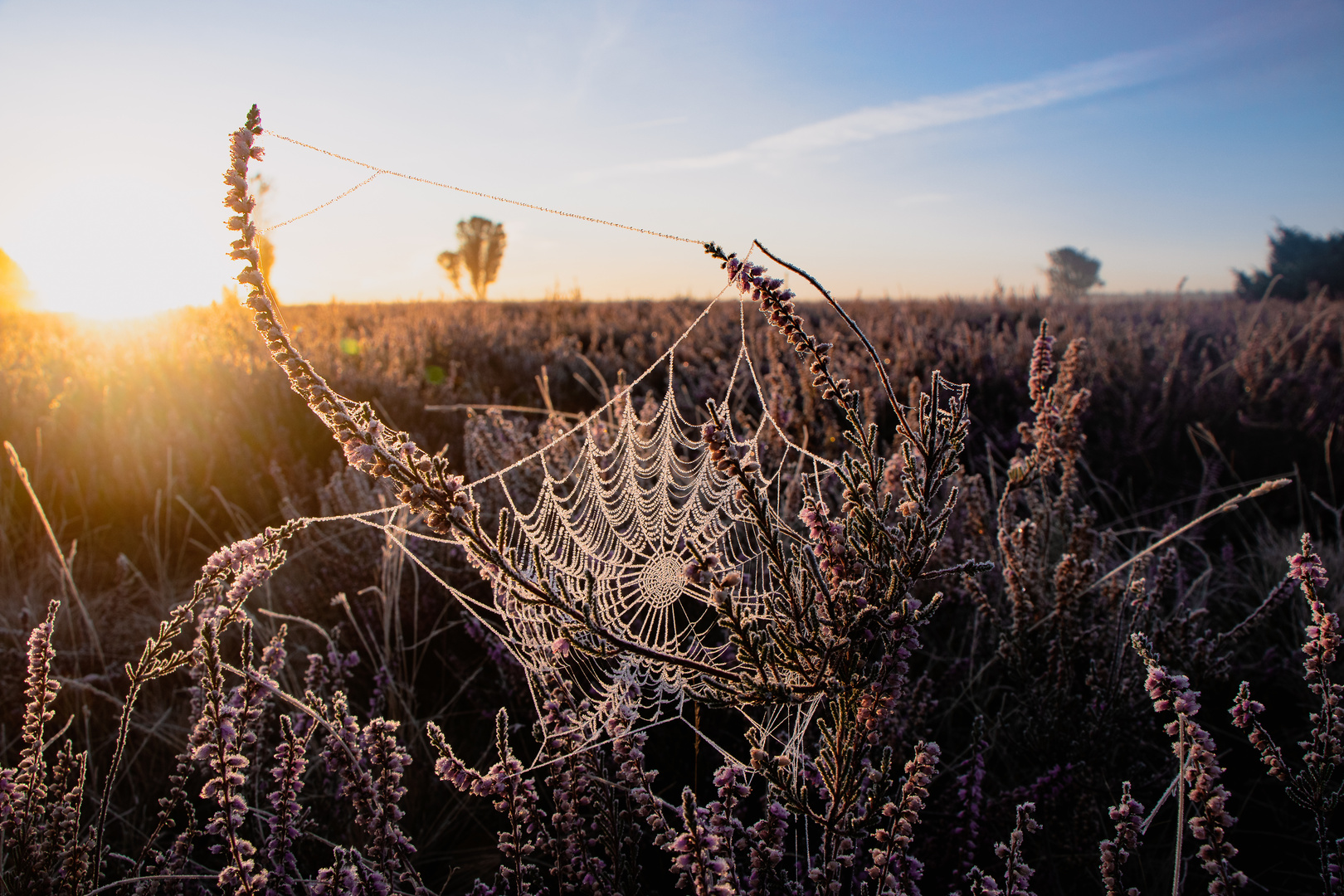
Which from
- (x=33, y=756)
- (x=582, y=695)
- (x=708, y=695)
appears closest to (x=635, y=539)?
(x=582, y=695)

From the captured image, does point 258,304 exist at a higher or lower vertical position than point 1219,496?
higher

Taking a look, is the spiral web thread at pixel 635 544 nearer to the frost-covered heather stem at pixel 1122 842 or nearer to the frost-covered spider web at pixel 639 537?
the frost-covered spider web at pixel 639 537

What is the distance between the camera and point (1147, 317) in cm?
1140

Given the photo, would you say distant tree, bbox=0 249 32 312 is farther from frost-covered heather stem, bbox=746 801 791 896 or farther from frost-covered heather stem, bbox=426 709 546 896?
frost-covered heather stem, bbox=746 801 791 896

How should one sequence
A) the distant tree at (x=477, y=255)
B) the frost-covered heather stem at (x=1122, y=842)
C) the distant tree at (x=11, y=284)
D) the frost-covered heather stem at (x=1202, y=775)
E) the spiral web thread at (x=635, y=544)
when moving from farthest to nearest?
the distant tree at (x=477, y=255) < the distant tree at (x=11, y=284) < the spiral web thread at (x=635, y=544) < the frost-covered heather stem at (x=1122, y=842) < the frost-covered heather stem at (x=1202, y=775)

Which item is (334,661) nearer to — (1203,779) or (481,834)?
(481,834)

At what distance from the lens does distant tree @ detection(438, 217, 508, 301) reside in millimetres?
68812

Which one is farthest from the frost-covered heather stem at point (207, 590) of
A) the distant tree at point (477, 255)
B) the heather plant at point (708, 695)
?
the distant tree at point (477, 255)

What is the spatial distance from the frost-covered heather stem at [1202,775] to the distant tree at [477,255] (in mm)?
71140

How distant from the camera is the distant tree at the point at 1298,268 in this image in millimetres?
18312

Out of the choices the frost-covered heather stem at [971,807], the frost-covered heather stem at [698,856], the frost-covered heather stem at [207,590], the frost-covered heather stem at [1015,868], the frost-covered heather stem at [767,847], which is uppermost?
the frost-covered heather stem at [207,590]

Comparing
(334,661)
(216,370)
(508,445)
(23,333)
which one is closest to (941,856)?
(334,661)

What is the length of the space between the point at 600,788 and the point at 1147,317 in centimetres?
1286

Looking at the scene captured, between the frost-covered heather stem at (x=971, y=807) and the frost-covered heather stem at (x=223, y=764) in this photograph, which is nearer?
the frost-covered heather stem at (x=223, y=764)
